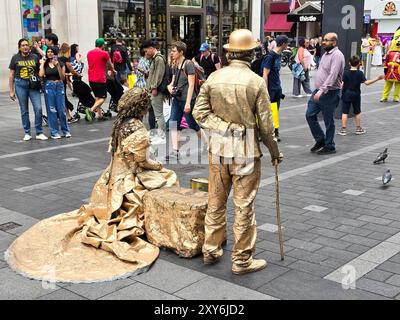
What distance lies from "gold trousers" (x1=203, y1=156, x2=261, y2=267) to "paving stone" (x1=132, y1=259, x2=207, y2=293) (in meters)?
0.25

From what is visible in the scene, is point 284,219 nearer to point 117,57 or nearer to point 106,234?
point 106,234

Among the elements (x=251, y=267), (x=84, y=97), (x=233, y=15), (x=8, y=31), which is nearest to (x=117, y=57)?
(x=8, y=31)

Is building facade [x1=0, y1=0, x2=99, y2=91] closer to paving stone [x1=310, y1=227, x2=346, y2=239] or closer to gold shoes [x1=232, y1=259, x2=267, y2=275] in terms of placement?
paving stone [x1=310, y1=227, x2=346, y2=239]

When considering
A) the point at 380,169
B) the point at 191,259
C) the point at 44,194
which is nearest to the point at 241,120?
the point at 191,259

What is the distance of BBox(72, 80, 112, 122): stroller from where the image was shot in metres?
12.3

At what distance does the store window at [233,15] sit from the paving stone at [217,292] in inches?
875

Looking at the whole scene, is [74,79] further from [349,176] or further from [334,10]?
[349,176]

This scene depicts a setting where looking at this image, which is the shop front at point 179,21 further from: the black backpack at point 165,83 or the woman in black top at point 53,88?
the black backpack at point 165,83

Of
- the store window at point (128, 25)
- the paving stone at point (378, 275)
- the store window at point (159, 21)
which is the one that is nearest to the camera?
the paving stone at point (378, 275)

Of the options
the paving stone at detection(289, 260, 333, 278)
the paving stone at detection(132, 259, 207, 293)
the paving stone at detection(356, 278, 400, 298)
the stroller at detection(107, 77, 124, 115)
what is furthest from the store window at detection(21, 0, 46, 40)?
the paving stone at detection(356, 278, 400, 298)

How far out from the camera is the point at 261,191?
6719 millimetres

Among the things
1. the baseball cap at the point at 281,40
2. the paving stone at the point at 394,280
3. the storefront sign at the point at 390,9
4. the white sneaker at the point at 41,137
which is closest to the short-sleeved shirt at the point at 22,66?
the white sneaker at the point at 41,137

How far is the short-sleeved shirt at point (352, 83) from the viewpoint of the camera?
10.5 meters

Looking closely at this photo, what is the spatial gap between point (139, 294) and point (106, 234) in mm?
962
